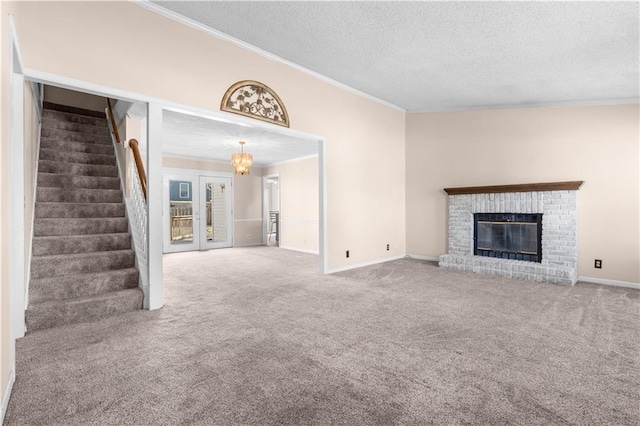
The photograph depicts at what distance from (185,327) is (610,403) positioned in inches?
111

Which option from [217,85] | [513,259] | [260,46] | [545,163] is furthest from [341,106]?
[513,259]

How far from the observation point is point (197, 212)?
8.22 metres

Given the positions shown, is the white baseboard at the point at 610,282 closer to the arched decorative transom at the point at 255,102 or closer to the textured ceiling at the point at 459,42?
the textured ceiling at the point at 459,42

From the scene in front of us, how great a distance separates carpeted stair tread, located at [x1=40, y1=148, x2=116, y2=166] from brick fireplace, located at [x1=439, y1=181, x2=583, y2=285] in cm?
534

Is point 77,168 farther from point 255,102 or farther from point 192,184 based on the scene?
point 192,184

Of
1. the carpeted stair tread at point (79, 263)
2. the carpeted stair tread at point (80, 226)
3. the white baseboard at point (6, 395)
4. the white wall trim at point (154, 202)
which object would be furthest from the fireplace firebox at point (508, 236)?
the white baseboard at point (6, 395)

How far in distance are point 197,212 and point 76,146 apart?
13.3ft

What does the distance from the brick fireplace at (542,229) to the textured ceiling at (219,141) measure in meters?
3.28

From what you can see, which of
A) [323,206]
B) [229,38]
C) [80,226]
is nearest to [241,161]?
[323,206]

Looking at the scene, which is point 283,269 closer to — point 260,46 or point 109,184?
point 109,184

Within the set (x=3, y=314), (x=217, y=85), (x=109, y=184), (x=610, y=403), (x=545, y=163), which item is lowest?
(x=610, y=403)

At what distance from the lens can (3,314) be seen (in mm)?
1516

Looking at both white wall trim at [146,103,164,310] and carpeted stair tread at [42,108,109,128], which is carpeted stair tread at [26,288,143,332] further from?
carpeted stair tread at [42,108,109,128]

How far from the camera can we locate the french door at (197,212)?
25.8ft
